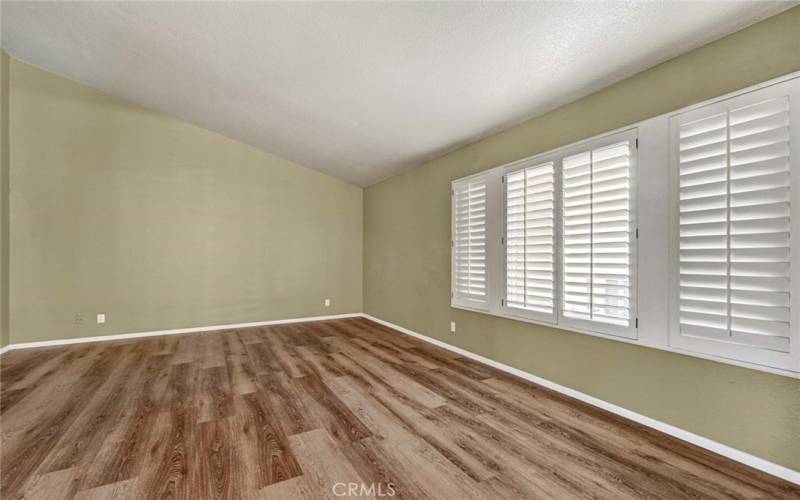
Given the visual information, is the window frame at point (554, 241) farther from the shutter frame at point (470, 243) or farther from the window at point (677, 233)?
the shutter frame at point (470, 243)

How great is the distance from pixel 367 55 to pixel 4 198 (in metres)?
4.85

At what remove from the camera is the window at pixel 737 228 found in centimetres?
168

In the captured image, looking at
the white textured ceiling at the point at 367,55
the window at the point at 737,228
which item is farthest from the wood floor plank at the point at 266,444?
the white textured ceiling at the point at 367,55

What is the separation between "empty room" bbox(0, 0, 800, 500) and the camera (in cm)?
174

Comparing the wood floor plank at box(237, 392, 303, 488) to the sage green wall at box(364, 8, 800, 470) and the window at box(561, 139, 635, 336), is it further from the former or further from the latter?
the window at box(561, 139, 635, 336)

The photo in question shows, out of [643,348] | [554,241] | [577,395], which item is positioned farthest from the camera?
[554,241]

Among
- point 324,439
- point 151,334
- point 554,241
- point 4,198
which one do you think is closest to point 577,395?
point 554,241

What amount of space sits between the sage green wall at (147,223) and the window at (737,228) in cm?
517

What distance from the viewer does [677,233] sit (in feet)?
6.79

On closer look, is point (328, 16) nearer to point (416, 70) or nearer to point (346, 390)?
point (416, 70)

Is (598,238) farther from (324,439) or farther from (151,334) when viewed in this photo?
(151,334)

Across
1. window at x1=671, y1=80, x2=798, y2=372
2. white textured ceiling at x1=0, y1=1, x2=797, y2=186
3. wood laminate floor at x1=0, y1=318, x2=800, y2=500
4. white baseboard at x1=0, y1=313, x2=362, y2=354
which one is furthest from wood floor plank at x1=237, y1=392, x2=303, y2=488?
white baseboard at x1=0, y1=313, x2=362, y2=354

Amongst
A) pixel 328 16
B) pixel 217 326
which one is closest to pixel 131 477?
pixel 328 16

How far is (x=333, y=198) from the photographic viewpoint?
20.3 ft
